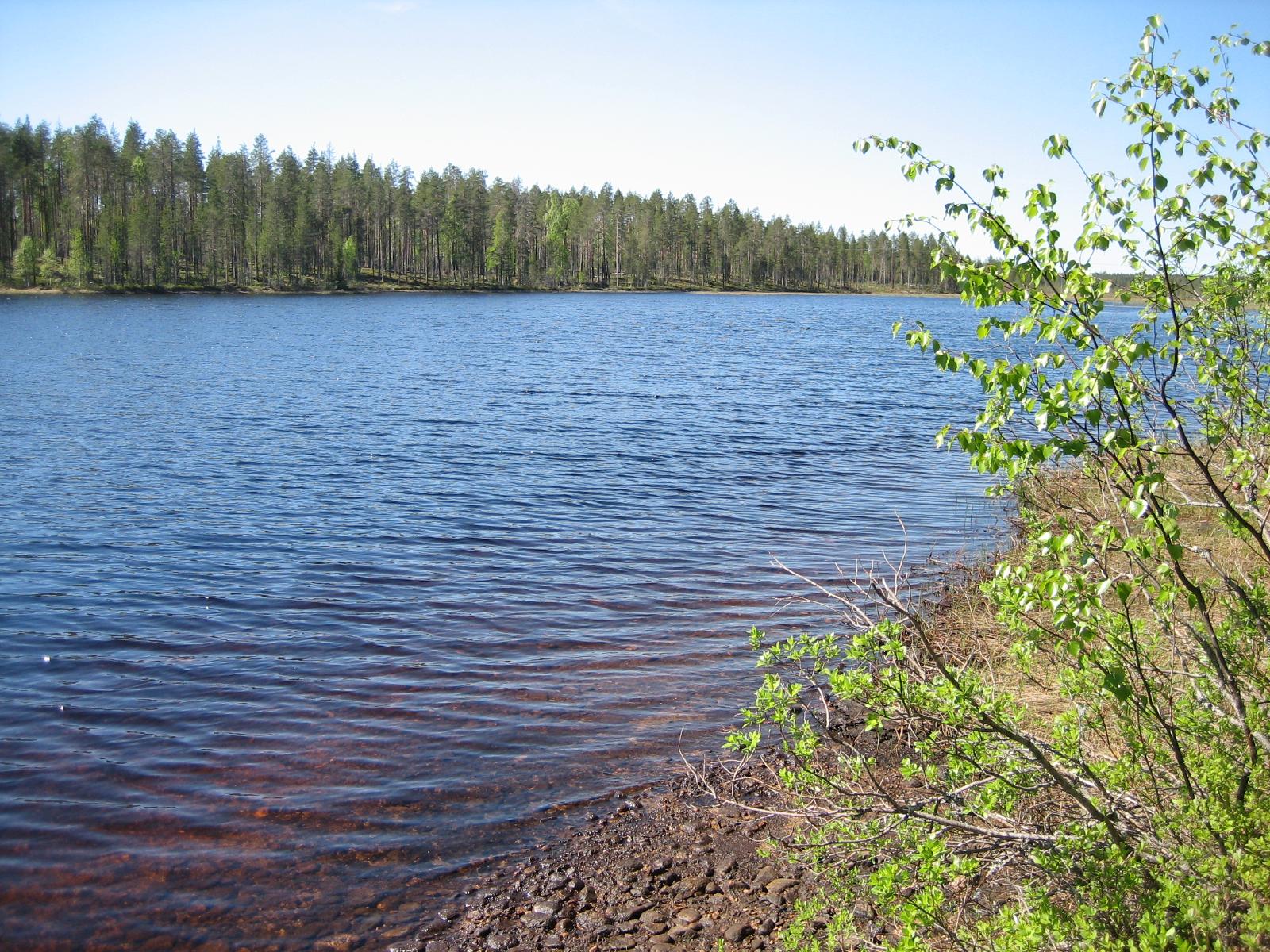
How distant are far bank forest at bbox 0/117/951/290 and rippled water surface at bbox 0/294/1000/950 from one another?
55.3 m

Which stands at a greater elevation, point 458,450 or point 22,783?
point 458,450

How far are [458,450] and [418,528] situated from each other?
7577mm

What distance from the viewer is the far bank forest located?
101 meters

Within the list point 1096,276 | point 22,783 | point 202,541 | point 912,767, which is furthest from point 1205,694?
point 202,541

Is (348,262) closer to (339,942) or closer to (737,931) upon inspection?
(339,942)

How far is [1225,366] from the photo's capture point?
15.5ft

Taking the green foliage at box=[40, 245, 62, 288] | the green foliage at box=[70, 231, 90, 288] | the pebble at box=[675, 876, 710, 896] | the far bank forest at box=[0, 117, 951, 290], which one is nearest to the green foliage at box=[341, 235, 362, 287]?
the far bank forest at box=[0, 117, 951, 290]

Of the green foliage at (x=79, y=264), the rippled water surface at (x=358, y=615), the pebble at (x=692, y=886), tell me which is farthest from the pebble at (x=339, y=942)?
the green foliage at (x=79, y=264)

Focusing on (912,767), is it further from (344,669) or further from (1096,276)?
(344,669)

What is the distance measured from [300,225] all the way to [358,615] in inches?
4477

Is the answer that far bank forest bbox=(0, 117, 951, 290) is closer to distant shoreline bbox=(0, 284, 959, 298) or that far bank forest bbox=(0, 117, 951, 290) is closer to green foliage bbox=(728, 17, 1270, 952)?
distant shoreline bbox=(0, 284, 959, 298)

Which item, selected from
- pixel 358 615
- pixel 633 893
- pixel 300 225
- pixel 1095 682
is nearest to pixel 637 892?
pixel 633 893

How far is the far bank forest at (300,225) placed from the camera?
101 metres

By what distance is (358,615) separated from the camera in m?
12.1
